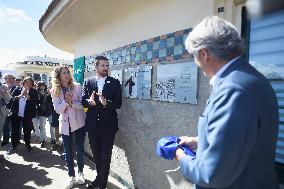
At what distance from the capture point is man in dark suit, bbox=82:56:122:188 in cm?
433

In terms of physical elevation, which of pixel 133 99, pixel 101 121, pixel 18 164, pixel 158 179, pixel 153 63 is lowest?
pixel 18 164

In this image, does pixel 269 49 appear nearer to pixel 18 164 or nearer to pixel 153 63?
pixel 153 63

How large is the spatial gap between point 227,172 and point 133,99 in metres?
3.33

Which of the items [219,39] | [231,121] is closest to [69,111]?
[219,39]

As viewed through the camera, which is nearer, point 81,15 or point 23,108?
point 81,15

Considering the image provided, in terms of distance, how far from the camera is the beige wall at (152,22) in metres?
3.36

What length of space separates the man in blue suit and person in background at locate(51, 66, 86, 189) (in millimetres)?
3317

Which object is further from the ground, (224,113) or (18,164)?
(224,113)

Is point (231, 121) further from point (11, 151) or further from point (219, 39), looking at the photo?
point (11, 151)

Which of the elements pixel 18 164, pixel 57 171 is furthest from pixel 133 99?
pixel 18 164

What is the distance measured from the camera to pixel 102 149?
14.5ft

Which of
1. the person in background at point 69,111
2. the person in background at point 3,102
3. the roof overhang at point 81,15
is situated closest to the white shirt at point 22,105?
the person in background at point 3,102

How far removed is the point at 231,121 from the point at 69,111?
12.1 feet

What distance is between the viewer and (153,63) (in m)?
4.06
